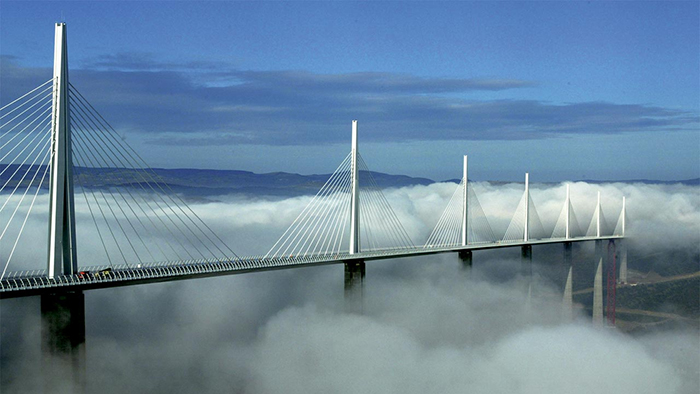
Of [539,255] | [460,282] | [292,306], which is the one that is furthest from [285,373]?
[539,255]

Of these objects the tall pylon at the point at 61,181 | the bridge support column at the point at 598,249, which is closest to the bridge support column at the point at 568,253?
the bridge support column at the point at 598,249

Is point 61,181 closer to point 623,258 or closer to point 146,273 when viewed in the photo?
point 146,273

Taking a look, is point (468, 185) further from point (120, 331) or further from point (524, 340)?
point (120, 331)

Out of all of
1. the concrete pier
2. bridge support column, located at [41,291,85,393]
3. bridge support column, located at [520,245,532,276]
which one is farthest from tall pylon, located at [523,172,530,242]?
bridge support column, located at [41,291,85,393]

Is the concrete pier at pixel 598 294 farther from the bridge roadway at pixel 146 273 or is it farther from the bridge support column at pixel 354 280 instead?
the bridge support column at pixel 354 280

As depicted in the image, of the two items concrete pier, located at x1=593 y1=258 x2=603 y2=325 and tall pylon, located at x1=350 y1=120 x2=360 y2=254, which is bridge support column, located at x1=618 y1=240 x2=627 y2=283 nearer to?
concrete pier, located at x1=593 y1=258 x2=603 y2=325
